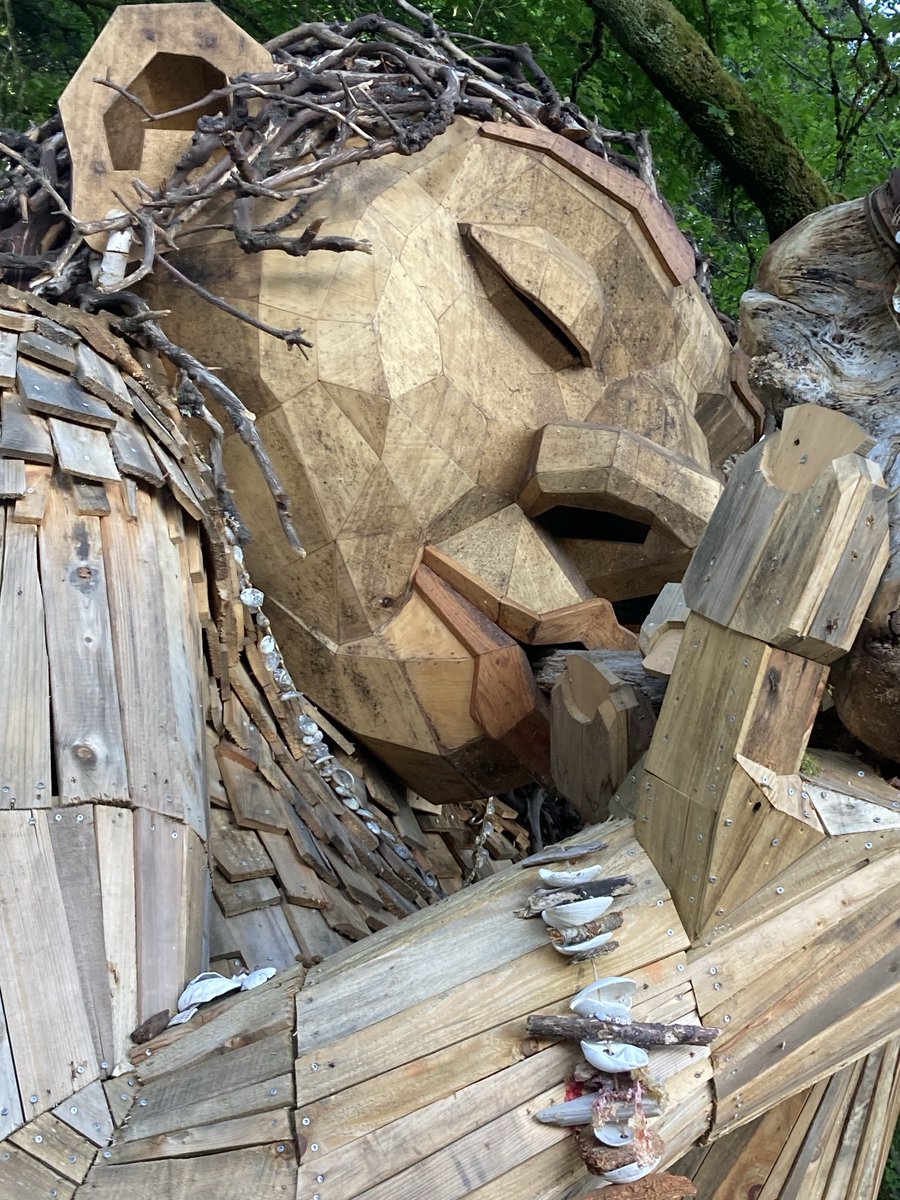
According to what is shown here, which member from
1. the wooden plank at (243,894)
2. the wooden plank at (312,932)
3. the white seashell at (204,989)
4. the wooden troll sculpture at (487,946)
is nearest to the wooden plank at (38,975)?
the wooden troll sculpture at (487,946)

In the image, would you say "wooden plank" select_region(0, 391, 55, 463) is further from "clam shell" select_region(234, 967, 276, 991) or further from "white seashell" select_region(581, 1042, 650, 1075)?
"white seashell" select_region(581, 1042, 650, 1075)

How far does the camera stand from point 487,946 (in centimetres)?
251

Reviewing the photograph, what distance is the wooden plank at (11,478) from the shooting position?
2.97 metres

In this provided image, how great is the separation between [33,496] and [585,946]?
184 cm

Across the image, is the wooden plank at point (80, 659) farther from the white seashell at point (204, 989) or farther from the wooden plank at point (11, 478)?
the white seashell at point (204, 989)

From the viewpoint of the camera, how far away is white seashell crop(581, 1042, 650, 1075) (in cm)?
224

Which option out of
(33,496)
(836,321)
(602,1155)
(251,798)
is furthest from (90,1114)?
(836,321)

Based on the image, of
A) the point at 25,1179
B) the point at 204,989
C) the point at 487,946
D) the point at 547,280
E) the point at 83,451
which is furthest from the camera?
the point at 547,280

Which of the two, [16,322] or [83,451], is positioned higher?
[16,322]

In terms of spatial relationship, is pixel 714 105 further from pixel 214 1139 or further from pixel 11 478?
pixel 214 1139

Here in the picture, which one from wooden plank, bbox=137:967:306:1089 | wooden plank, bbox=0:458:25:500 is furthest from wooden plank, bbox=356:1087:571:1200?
wooden plank, bbox=0:458:25:500

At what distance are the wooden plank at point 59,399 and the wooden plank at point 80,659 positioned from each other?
11.5 inches

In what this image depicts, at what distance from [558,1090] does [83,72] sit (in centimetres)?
379

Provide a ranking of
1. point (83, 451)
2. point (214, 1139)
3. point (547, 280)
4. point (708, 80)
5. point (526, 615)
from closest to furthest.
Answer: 1. point (214, 1139)
2. point (83, 451)
3. point (526, 615)
4. point (547, 280)
5. point (708, 80)
